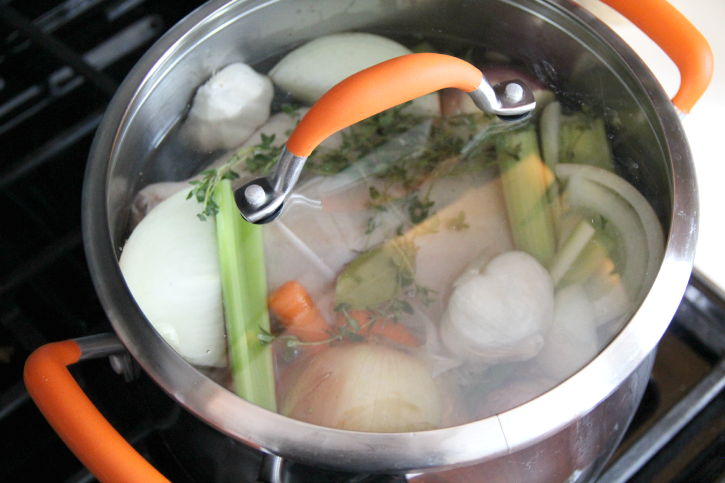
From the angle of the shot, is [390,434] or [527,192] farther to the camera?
[527,192]

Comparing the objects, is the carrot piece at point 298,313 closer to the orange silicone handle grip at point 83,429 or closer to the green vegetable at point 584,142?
the orange silicone handle grip at point 83,429

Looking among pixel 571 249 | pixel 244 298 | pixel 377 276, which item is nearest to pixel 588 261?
pixel 571 249

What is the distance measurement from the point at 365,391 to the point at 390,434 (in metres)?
0.09

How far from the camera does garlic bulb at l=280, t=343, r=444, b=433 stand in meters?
0.55

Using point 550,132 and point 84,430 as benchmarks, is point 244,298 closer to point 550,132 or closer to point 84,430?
point 84,430

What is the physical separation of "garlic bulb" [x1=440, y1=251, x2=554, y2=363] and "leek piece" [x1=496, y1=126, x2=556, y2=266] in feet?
0.15

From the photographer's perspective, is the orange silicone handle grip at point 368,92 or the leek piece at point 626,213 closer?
A: the orange silicone handle grip at point 368,92

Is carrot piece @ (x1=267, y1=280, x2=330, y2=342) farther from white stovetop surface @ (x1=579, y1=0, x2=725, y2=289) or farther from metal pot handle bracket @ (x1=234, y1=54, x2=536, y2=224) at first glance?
white stovetop surface @ (x1=579, y1=0, x2=725, y2=289)

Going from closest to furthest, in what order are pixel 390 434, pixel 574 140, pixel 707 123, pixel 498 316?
pixel 390 434
pixel 498 316
pixel 574 140
pixel 707 123

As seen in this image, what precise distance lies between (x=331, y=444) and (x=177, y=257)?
0.96 feet

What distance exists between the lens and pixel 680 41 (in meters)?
0.67

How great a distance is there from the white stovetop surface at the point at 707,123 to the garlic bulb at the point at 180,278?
0.77 m

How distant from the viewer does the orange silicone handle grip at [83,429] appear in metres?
0.50

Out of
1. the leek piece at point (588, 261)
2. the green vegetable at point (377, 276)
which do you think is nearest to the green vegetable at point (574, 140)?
the leek piece at point (588, 261)
